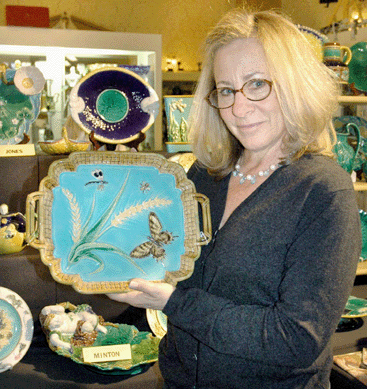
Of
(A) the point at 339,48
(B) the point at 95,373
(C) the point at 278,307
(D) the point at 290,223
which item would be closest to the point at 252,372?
(C) the point at 278,307

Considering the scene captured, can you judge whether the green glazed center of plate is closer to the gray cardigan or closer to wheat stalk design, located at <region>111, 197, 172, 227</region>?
wheat stalk design, located at <region>111, 197, 172, 227</region>

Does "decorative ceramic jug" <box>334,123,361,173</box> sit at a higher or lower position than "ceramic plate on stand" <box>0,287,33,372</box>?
higher

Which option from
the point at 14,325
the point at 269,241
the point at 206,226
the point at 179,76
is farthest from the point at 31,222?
the point at 179,76

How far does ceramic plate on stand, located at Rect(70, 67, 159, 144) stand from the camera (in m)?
1.48

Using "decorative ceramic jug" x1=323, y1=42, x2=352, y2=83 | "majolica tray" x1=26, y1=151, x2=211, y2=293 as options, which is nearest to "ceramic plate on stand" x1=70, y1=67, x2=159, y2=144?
"majolica tray" x1=26, y1=151, x2=211, y2=293

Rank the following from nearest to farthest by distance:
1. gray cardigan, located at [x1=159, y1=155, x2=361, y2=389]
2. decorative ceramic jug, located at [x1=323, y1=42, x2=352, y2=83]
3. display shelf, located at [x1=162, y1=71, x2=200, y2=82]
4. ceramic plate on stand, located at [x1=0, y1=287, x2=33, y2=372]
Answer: gray cardigan, located at [x1=159, y1=155, x2=361, y2=389] → ceramic plate on stand, located at [x1=0, y1=287, x2=33, y2=372] → decorative ceramic jug, located at [x1=323, y1=42, x2=352, y2=83] → display shelf, located at [x1=162, y1=71, x2=200, y2=82]

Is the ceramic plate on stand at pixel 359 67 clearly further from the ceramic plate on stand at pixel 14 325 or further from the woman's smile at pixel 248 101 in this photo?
the ceramic plate on stand at pixel 14 325

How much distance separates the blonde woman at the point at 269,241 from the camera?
2.50ft

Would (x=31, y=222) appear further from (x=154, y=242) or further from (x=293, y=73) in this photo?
(x=293, y=73)

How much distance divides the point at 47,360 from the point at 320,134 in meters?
1.15

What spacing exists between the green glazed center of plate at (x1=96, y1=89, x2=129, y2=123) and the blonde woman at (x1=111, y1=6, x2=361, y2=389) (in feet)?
1.92

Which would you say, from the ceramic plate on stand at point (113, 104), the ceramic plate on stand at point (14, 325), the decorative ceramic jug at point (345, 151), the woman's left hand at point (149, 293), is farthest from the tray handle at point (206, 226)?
the decorative ceramic jug at point (345, 151)

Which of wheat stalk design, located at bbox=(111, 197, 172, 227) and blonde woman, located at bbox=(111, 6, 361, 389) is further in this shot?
wheat stalk design, located at bbox=(111, 197, 172, 227)

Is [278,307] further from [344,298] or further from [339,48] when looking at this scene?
[339,48]
